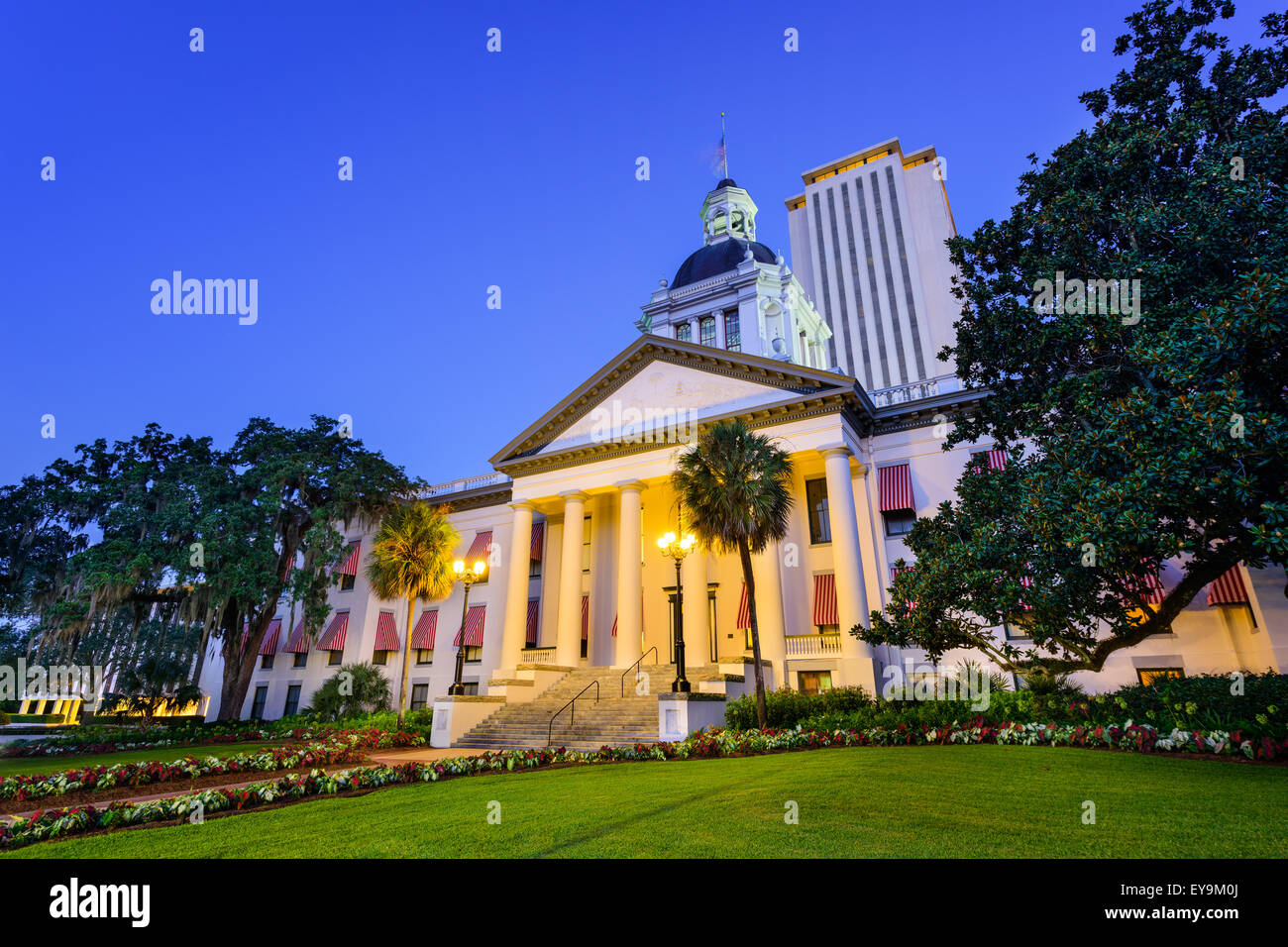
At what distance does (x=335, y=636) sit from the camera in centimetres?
3444

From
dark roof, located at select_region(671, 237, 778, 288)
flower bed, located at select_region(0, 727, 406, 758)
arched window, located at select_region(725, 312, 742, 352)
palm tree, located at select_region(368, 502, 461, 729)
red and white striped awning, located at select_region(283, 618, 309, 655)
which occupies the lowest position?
flower bed, located at select_region(0, 727, 406, 758)

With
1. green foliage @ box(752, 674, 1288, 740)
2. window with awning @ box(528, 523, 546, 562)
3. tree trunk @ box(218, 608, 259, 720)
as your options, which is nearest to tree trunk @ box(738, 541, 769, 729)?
green foliage @ box(752, 674, 1288, 740)

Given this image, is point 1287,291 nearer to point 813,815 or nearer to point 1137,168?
point 1137,168

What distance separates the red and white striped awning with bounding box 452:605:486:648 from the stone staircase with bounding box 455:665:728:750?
8469 millimetres

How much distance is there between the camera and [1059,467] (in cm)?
1148

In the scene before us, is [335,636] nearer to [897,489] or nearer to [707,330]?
[707,330]

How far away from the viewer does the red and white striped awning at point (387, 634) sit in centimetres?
3341

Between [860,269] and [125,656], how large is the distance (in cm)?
8346

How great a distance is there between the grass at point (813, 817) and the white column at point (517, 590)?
15588 millimetres

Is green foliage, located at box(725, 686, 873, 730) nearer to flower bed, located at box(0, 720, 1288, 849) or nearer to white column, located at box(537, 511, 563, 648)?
flower bed, located at box(0, 720, 1288, 849)

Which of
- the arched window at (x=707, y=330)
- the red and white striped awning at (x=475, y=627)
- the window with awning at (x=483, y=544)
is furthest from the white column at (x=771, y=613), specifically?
the arched window at (x=707, y=330)

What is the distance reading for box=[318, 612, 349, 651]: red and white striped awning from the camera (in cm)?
3428

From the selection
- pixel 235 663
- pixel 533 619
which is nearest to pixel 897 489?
pixel 533 619
